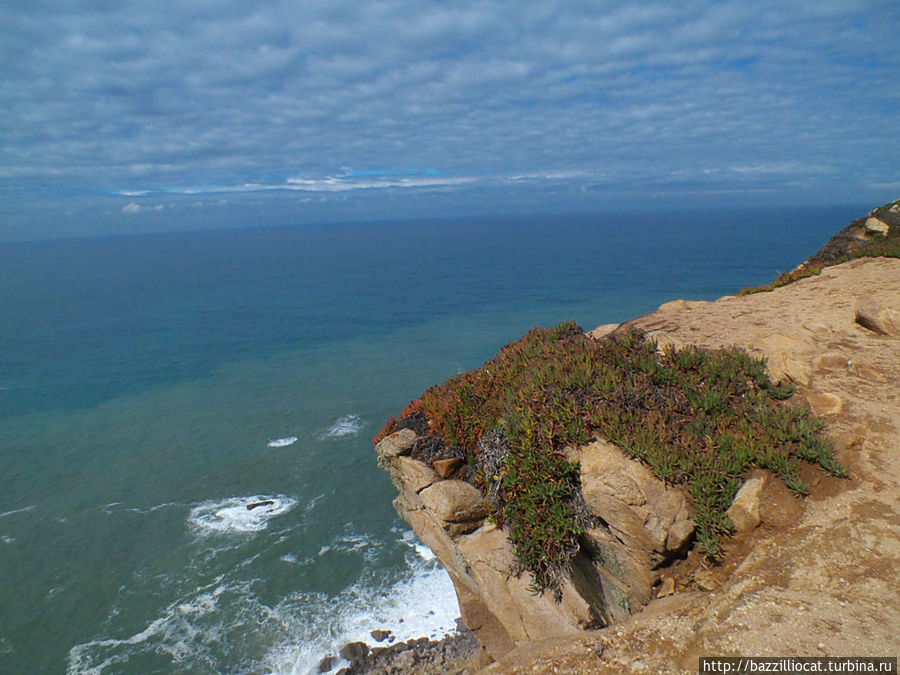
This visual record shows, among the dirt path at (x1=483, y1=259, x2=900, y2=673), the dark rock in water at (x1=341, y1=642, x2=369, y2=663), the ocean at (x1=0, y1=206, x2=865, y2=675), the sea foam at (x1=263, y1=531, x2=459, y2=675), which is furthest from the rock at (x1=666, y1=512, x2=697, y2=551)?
the dark rock in water at (x1=341, y1=642, x2=369, y2=663)

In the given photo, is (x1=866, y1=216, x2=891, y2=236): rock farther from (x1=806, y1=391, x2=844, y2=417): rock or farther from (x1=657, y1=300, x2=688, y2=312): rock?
(x1=806, y1=391, x2=844, y2=417): rock

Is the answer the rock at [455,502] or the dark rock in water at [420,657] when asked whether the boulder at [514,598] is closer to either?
the rock at [455,502]

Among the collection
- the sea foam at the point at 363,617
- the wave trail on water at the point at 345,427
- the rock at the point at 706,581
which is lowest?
the sea foam at the point at 363,617

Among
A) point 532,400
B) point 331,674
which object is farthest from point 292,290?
point 532,400

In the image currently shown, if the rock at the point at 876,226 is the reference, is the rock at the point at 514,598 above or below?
below

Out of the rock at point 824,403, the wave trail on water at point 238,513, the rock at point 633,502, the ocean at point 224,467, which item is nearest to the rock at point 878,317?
the rock at point 824,403

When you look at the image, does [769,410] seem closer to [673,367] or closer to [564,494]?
[673,367]
